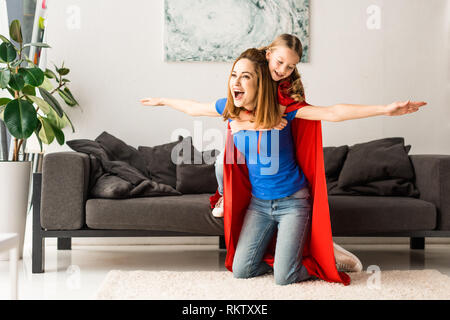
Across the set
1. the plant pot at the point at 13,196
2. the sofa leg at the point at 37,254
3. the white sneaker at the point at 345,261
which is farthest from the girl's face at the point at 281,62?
the plant pot at the point at 13,196

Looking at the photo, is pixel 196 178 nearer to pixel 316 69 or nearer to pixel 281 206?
pixel 281 206

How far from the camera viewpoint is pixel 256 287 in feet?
7.65

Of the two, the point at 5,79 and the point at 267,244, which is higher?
the point at 5,79

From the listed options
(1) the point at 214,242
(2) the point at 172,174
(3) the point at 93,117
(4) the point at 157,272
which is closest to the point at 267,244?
(4) the point at 157,272

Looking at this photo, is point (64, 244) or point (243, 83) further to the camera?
point (64, 244)

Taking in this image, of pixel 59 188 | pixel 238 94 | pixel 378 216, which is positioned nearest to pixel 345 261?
pixel 378 216

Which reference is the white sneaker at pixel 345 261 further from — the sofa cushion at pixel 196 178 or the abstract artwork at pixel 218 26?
the abstract artwork at pixel 218 26

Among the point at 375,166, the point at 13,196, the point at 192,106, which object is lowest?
the point at 13,196

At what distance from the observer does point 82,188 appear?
2.72 m

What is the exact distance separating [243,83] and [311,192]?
2.23 feet

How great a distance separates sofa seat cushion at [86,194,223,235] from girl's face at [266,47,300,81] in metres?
0.87

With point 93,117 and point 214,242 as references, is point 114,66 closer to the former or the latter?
point 93,117

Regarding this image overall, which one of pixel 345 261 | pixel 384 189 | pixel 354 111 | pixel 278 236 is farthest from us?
pixel 384 189

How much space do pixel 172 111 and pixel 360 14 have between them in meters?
1.69
